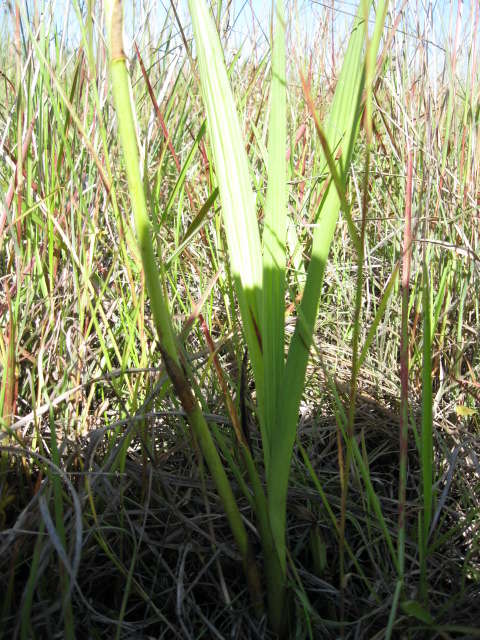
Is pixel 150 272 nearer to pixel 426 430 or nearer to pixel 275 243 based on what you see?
pixel 275 243

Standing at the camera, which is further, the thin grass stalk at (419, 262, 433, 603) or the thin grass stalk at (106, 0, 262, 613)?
the thin grass stalk at (419, 262, 433, 603)

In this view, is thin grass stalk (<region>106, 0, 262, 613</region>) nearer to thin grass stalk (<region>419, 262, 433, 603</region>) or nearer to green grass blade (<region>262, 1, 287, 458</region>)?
green grass blade (<region>262, 1, 287, 458</region>)

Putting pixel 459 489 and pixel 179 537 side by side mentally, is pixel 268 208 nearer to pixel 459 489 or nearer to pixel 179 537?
pixel 179 537

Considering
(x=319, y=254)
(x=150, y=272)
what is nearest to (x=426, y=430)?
(x=319, y=254)

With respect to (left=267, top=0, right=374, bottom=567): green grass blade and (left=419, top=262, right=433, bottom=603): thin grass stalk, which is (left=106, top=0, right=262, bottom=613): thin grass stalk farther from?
(left=419, top=262, right=433, bottom=603): thin grass stalk

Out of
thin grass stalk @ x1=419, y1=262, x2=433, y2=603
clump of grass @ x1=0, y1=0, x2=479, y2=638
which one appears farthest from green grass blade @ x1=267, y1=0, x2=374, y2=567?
thin grass stalk @ x1=419, y1=262, x2=433, y2=603

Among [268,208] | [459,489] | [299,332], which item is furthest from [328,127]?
[459,489]

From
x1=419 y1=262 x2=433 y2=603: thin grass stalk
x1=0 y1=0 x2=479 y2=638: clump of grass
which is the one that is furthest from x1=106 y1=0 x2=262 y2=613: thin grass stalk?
x1=419 y1=262 x2=433 y2=603: thin grass stalk

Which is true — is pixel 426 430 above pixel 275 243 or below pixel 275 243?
below

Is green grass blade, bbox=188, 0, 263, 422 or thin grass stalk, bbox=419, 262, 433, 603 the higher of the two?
green grass blade, bbox=188, 0, 263, 422
